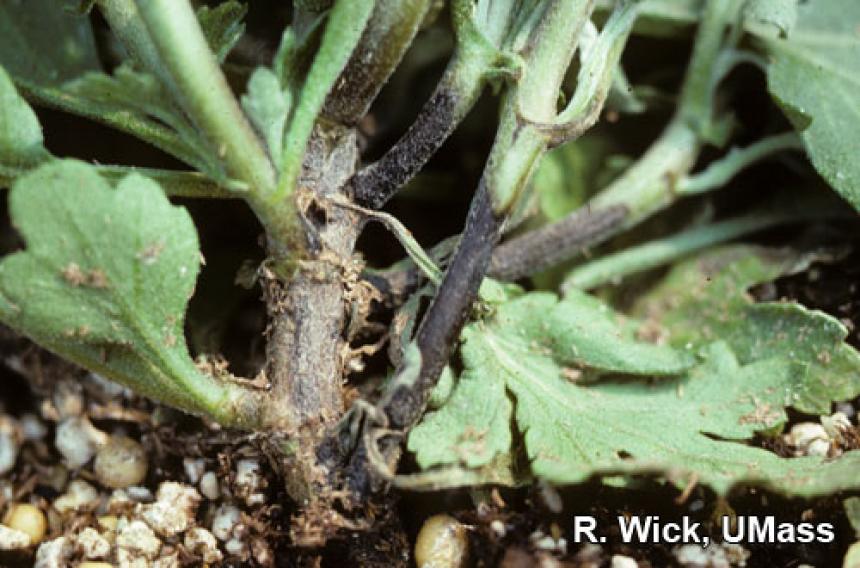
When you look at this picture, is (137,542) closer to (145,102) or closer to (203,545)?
(203,545)

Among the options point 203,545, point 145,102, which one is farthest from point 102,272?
point 203,545

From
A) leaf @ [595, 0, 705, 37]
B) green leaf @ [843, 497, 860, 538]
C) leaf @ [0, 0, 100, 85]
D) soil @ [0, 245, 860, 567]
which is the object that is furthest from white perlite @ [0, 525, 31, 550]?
leaf @ [595, 0, 705, 37]

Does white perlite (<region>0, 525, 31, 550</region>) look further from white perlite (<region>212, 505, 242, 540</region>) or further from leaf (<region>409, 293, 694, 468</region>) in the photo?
leaf (<region>409, 293, 694, 468</region>)

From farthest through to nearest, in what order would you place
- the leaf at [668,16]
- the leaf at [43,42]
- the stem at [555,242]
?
1. the leaf at [668,16]
2. the stem at [555,242]
3. the leaf at [43,42]

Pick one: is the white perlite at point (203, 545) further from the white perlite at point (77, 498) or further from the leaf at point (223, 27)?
Answer: the leaf at point (223, 27)

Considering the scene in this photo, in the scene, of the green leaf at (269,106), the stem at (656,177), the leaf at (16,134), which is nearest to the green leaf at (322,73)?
the green leaf at (269,106)

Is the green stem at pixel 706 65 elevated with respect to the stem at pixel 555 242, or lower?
elevated

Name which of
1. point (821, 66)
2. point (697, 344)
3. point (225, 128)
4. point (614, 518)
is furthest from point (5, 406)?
point (821, 66)
